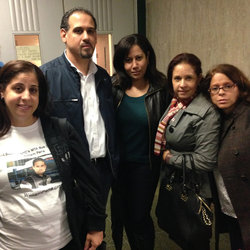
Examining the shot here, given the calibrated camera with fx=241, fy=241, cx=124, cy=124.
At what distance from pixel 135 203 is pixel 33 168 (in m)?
0.92

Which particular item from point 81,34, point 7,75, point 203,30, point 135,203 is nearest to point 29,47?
point 81,34

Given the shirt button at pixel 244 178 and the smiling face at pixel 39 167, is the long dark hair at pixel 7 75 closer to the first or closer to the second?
the smiling face at pixel 39 167

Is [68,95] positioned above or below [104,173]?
above

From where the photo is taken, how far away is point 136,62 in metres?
1.58

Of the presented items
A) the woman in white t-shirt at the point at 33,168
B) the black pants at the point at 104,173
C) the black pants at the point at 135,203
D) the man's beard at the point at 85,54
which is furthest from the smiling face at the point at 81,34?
the black pants at the point at 135,203

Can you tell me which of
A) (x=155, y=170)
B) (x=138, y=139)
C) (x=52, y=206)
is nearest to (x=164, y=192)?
(x=155, y=170)

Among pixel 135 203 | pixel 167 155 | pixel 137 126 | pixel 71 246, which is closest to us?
pixel 71 246

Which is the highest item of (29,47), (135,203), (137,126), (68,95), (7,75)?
(29,47)

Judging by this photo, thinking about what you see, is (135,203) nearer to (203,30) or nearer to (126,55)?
(126,55)

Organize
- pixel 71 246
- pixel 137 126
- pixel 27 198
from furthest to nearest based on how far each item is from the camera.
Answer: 1. pixel 137 126
2. pixel 71 246
3. pixel 27 198

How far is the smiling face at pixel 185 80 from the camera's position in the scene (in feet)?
4.53

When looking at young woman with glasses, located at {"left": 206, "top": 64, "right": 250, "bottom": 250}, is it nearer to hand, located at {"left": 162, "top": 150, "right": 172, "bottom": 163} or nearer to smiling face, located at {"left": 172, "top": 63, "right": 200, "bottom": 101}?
smiling face, located at {"left": 172, "top": 63, "right": 200, "bottom": 101}

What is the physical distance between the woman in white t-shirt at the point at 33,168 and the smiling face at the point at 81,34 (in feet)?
1.37

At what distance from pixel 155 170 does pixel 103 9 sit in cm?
232
